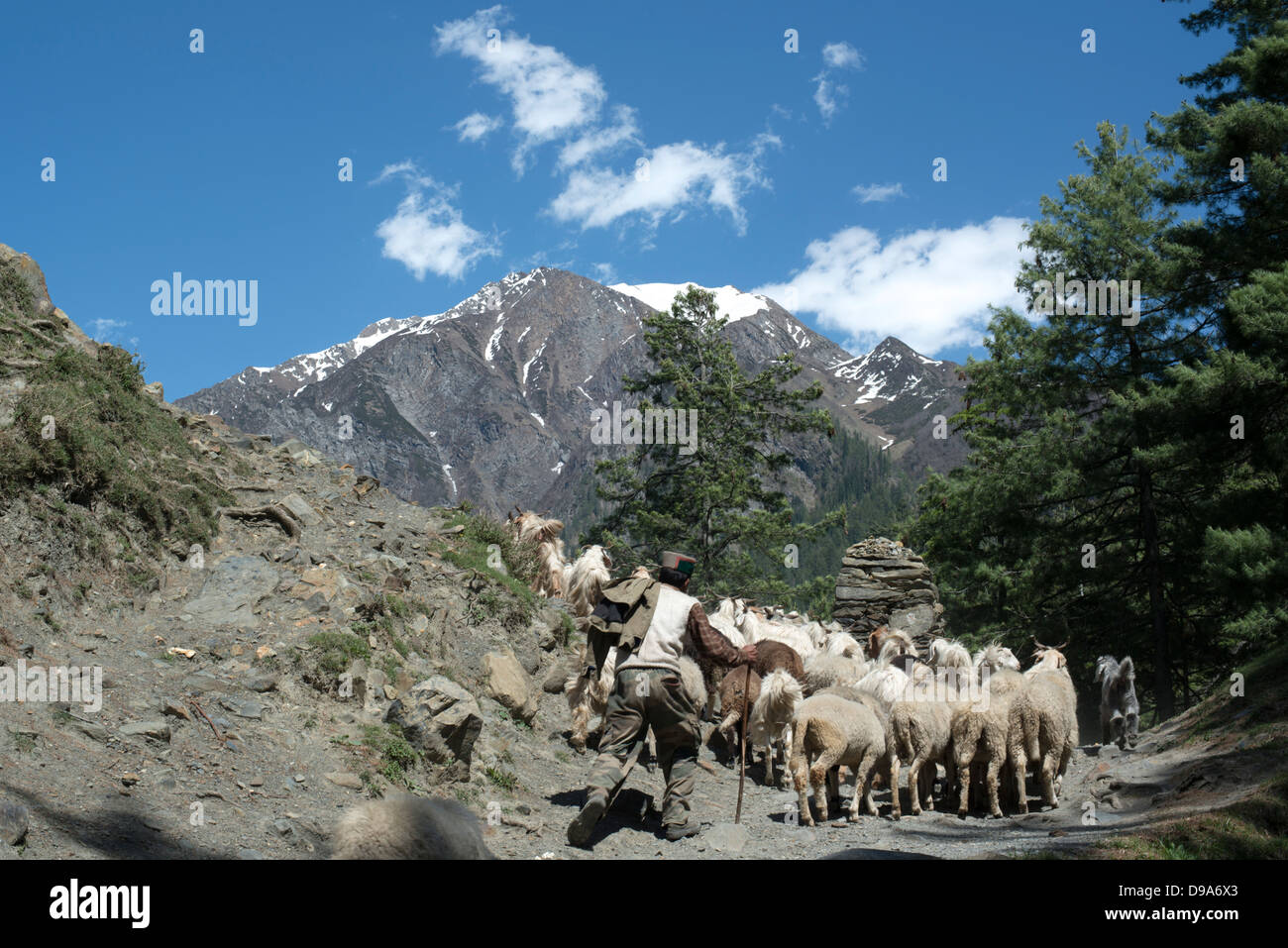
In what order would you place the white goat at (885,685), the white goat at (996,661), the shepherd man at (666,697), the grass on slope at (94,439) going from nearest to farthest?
the shepherd man at (666,697) → the grass on slope at (94,439) → the white goat at (885,685) → the white goat at (996,661)

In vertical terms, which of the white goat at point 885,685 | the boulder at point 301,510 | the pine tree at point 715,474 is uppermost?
the pine tree at point 715,474

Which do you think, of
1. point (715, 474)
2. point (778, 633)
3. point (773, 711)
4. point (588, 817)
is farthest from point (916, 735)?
point (715, 474)

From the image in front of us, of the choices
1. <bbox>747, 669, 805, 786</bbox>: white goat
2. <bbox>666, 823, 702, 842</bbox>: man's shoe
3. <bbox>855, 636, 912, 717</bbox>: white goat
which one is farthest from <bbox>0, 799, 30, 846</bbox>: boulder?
<bbox>855, 636, 912, 717</bbox>: white goat

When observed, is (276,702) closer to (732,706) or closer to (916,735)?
(732,706)

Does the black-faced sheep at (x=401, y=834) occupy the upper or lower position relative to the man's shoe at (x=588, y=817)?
upper

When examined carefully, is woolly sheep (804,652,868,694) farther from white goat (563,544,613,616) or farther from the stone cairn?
the stone cairn

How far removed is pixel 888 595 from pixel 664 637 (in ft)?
56.2

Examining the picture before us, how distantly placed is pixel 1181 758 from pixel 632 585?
760cm

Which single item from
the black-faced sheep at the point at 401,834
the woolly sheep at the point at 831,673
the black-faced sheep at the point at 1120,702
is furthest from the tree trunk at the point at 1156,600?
the black-faced sheep at the point at 401,834

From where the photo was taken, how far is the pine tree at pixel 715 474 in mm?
30688

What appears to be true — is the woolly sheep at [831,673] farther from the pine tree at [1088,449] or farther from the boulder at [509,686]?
the pine tree at [1088,449]

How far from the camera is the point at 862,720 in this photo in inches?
395

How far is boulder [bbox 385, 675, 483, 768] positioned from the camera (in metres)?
8.61
